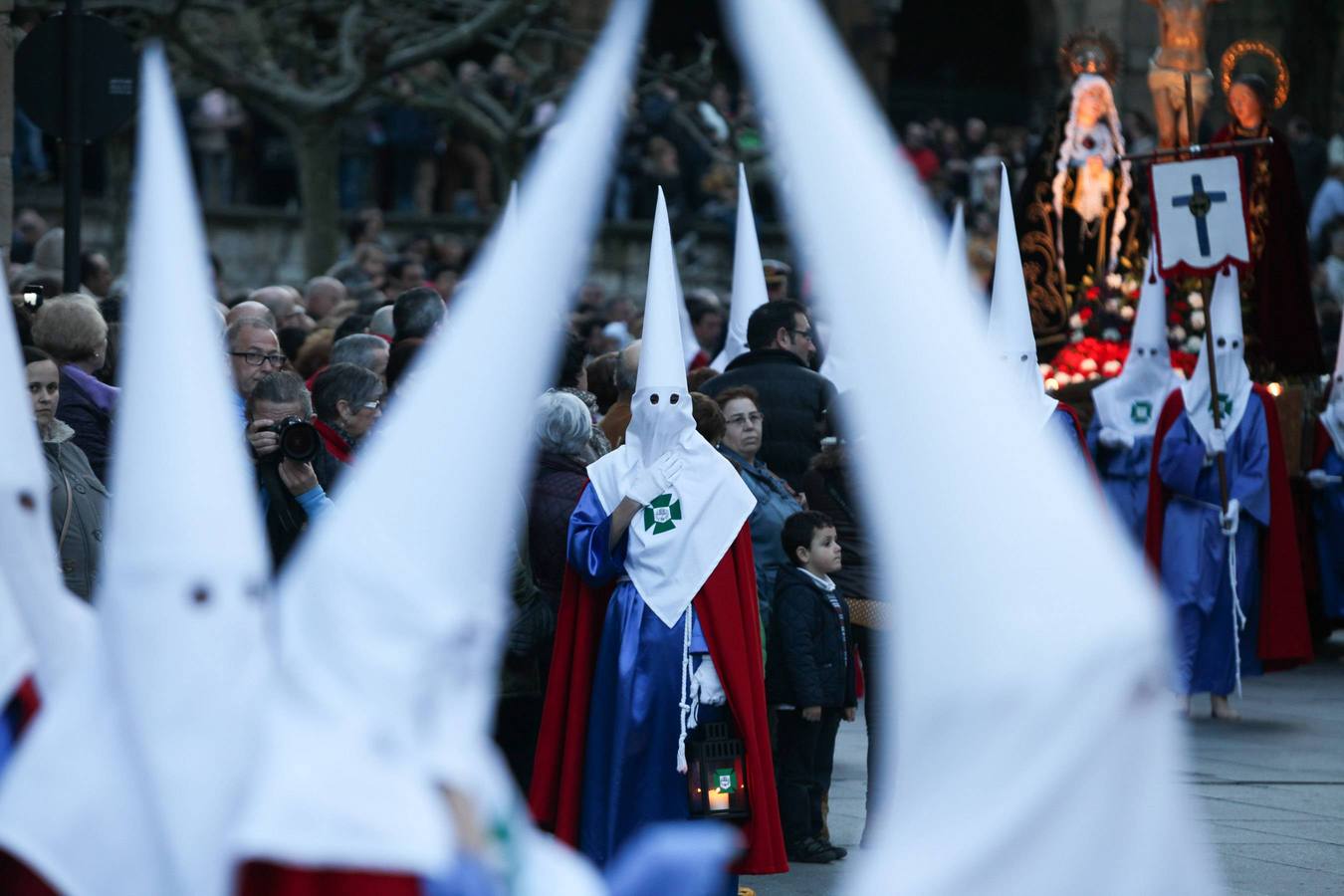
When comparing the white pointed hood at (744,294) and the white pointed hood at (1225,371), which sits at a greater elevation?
the white pointed hood at (744,294)

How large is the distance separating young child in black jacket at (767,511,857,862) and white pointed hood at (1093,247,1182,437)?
4819 millimetres

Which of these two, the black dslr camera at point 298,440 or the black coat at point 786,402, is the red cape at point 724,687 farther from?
the black coat at point 786,402

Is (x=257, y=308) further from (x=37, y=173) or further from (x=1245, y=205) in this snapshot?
(x=37, y=173)

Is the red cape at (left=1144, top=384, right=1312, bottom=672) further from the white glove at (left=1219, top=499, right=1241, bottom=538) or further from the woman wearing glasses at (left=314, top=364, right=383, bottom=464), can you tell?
the woman wearing glasses at (left=314, top=364, right=383, bottom=464)

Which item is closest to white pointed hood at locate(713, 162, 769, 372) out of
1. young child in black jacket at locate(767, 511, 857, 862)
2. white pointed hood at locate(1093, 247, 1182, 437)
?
white pointed hood at locate(1093, 247, 1182, 437)

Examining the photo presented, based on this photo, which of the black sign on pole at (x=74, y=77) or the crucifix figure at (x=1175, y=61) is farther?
the crucifix figure at (x=1175, y=61)

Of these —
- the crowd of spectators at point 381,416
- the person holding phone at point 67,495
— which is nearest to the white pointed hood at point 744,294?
the crowd of spectators at point 381,416

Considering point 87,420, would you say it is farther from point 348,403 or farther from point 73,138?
point 73,138

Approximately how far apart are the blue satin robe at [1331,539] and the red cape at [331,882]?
434 inches

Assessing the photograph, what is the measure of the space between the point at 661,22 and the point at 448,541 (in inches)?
1147

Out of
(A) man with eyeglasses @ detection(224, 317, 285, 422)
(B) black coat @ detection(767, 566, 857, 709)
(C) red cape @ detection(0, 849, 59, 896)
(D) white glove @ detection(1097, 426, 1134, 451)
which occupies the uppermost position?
(A) man with eyeglasses @ detection(224, 317, 285, 422)

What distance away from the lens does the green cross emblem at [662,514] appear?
6.98m

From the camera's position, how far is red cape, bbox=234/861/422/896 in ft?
9.42

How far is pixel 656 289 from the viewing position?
6996 millimetres
